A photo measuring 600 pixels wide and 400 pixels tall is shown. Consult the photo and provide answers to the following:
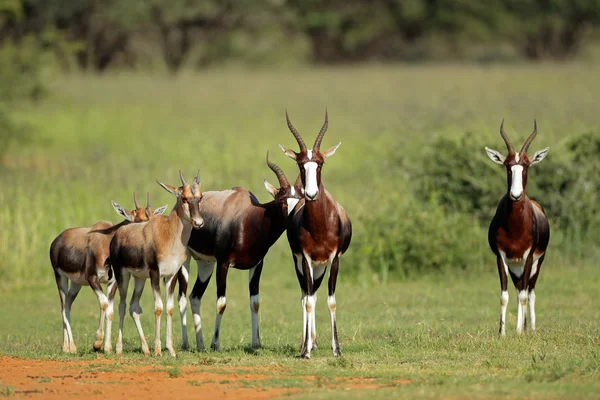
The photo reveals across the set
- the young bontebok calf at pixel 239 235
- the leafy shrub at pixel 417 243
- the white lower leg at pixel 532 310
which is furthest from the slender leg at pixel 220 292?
the leafy shrub at pixel 417 243

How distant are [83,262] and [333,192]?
1179 cm

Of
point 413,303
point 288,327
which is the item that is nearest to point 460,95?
point 413,303

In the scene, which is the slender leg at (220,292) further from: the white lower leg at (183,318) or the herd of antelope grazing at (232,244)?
the white lower leg at (183,318)

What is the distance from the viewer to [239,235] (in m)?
11.6

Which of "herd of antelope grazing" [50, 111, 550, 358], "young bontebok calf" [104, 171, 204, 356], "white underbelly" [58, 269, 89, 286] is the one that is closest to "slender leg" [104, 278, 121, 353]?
"herd of antelope grazing" [50, 111, 550, 358]

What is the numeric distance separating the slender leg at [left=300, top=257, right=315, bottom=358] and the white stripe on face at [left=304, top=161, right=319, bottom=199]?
851 mm

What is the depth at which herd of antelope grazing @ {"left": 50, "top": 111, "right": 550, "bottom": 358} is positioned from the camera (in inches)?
428

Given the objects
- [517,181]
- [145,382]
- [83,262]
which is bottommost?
[145,382]

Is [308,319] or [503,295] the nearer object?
[308,319]

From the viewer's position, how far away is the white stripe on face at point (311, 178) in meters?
10.4

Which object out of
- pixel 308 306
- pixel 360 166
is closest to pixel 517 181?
pixel 308 306

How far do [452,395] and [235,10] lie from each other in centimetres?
4645

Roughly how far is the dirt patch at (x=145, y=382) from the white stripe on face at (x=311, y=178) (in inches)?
67.2

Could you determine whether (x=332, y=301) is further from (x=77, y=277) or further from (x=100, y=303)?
(x=77, y=277)
